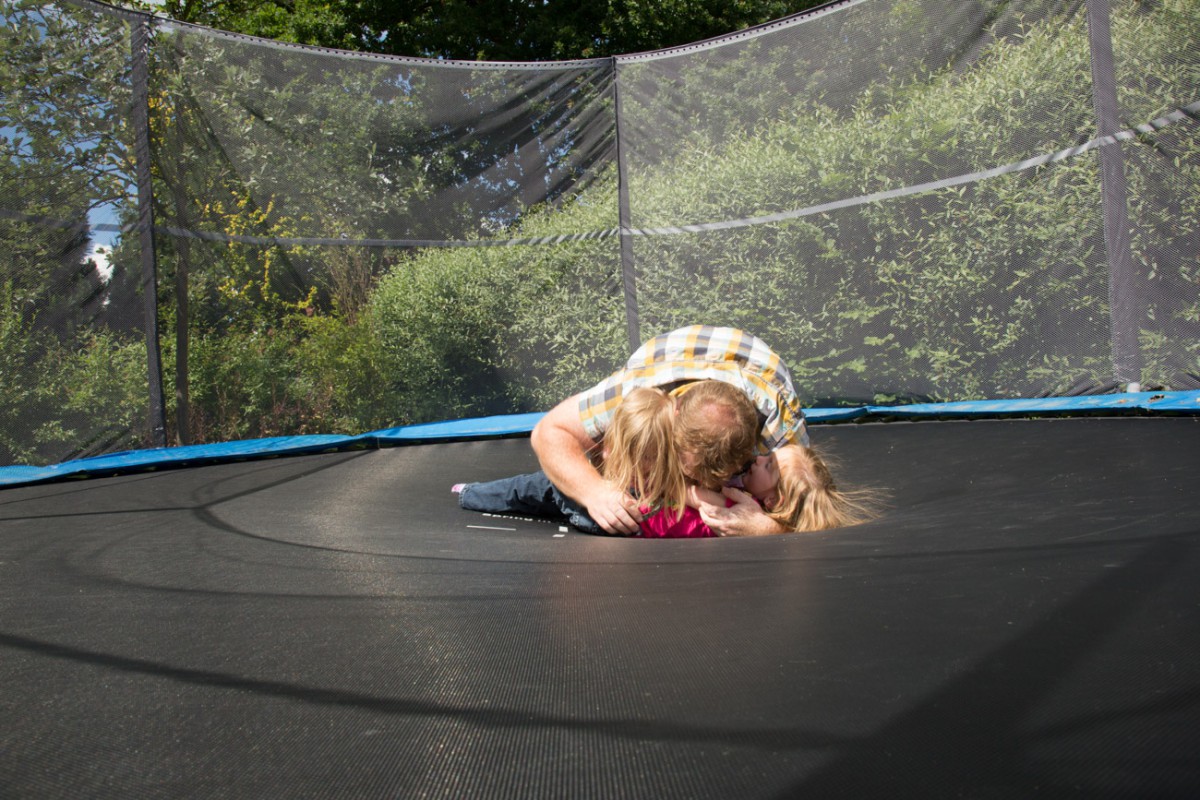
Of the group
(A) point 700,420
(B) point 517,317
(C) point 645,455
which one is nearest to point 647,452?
(C) point 645,455

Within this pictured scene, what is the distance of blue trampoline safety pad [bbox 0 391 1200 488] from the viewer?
9.21ft

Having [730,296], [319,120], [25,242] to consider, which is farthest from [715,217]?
[25,242]

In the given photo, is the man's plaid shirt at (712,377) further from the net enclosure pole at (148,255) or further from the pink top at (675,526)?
the net enclosure pole at (148,255)

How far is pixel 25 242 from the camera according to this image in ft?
9.67

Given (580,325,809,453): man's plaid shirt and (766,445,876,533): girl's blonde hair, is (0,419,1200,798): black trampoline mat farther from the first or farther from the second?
(580,325,809,453): man's plaid shirt

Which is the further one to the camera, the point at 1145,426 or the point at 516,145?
the point at 516,145

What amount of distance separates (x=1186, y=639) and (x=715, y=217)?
11.6ft

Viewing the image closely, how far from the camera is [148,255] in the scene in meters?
3.30

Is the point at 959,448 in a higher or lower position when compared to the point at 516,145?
lower

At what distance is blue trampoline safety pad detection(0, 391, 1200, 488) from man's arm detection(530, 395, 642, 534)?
72.3 inches

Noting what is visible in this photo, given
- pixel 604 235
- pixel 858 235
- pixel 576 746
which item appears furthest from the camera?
pixel 604 235

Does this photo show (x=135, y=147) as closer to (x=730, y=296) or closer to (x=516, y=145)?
(x=516, y=145)

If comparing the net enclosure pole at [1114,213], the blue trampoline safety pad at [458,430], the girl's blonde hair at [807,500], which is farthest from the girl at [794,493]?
the net enclosure pole at [1114,213]

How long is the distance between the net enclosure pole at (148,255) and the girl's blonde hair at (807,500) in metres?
2.46
